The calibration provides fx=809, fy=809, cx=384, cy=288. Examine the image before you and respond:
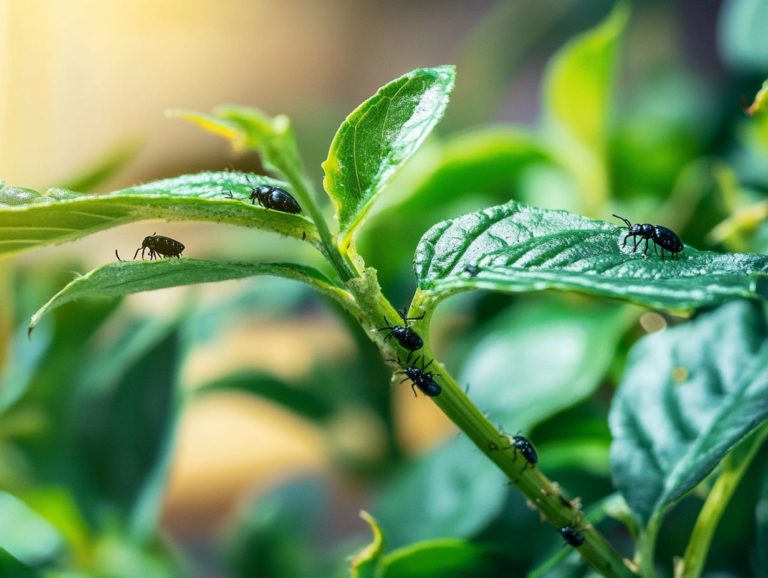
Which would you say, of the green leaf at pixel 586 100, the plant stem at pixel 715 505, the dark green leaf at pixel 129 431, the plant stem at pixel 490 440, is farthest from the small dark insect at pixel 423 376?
the green leaf at pixel 586 100

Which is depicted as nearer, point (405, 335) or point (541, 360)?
point (405, 335)

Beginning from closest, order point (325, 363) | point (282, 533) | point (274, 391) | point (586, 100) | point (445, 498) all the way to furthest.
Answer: point (445, 498) → point (586, 100) → point (282, 533) → point (274, 391) → point (325, 363)

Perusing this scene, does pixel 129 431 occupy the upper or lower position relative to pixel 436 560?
upper

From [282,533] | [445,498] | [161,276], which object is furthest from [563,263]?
[282,533]

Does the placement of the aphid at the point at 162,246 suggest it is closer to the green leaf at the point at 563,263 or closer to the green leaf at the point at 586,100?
the green leaf at the point at 563,263

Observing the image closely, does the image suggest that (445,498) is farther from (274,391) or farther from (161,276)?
(274,391)

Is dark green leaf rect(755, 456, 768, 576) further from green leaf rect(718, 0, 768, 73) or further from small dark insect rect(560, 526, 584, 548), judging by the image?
green leaf rect(718, 0, 768, 73)

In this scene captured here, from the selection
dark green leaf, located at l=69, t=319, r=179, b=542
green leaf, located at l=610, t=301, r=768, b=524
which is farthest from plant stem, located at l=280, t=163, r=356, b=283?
dark green leaf, located at l=69, t=319, r=179, b=542
